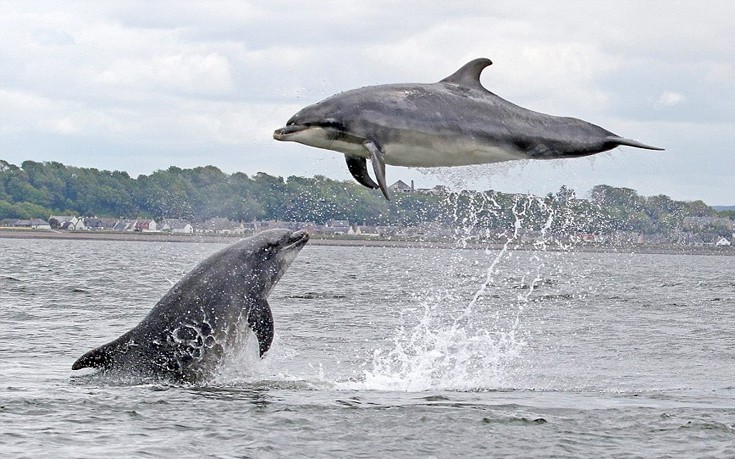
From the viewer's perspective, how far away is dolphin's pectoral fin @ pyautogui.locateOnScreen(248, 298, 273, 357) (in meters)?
14.1

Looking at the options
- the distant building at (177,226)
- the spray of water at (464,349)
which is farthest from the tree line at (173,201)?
the spray of water at (464,349)

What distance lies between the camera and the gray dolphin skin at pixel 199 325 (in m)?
14.2

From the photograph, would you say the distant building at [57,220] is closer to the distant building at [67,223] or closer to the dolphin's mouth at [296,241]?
the distant building at [67,223]

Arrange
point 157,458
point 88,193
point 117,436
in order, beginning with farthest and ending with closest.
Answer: point 88,193 → point 117,436 → point 157,458

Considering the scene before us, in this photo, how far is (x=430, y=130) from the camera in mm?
9664

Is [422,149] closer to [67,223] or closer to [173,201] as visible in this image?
[173,201]

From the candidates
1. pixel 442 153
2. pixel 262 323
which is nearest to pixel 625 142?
pixel 442 153

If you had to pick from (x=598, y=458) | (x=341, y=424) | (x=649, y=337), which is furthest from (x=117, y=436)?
(x=649, y=337)

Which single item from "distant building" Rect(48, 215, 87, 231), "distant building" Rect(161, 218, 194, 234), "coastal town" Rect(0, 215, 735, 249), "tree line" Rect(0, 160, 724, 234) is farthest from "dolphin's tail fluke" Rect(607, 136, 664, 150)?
"distant building" Rect(48, 215, 87, 231)

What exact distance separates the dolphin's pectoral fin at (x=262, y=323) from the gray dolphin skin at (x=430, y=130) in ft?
15.1

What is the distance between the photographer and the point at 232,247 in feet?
48.9

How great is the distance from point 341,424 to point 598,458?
258 cm

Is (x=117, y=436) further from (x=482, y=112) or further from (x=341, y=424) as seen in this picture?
(x=482, y=112)

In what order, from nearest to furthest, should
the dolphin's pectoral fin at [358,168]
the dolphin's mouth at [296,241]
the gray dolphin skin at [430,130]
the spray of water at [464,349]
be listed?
the gray dolphin skin at [430,130]
the dolphin's pectoral fin at [358,168]
the spray of water at [464,349]
the dolphin's mouth at [296,241]
